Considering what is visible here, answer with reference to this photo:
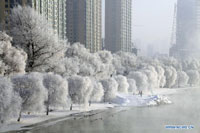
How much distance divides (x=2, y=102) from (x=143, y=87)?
235 feet

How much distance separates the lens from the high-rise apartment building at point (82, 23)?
168375 millimetres

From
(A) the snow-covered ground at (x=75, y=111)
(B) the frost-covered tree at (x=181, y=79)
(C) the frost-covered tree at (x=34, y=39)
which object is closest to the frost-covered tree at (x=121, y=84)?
(A) the snow-covered ground at (x=75, y=111)

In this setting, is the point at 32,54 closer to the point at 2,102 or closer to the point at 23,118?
the point at 23,118

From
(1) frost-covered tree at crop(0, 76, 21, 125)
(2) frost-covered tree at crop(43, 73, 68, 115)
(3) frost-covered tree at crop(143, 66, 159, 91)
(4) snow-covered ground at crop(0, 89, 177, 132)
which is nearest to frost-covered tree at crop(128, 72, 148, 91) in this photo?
(3) frost-covered tree at crop(143, 66, 159, 91)

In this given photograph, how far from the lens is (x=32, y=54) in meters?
61.5

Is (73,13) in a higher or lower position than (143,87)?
higher

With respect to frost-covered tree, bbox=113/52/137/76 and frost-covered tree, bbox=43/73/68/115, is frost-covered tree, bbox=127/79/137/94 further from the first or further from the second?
frost-covered tree, bbox=43/73/68/115

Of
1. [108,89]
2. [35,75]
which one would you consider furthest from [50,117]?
[108,89]

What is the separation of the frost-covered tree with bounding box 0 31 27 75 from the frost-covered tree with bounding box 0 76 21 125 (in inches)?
387

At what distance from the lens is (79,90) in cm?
6738

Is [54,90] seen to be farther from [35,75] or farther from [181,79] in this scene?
[181,79]

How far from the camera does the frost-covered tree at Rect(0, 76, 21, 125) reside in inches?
1736

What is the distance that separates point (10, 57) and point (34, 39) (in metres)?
5.65

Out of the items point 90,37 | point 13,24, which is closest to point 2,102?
point 13,24
